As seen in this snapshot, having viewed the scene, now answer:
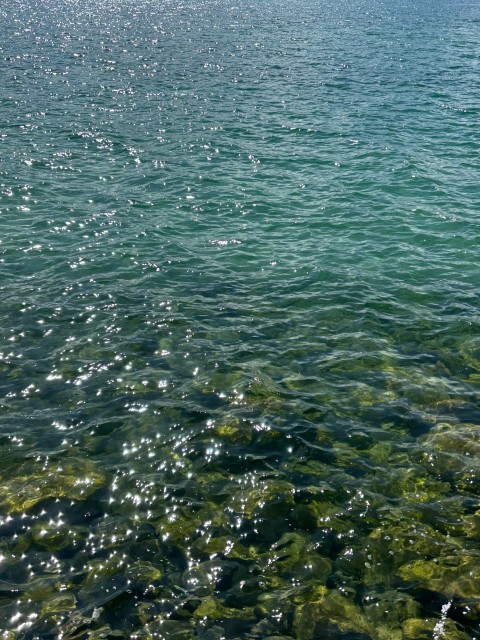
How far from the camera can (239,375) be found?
1833 centimetres

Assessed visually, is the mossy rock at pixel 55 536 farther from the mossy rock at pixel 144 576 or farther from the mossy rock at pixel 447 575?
the mossy rock at pixel 447 575

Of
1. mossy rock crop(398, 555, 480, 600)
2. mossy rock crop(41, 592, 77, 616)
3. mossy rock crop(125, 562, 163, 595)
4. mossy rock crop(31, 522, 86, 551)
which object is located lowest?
mossy rock crop(41, 592, 77, 616)

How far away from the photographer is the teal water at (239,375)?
38.8 feet

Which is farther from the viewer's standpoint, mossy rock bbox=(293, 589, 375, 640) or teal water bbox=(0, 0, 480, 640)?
teal water bbox=(0, 0, 480, 640)

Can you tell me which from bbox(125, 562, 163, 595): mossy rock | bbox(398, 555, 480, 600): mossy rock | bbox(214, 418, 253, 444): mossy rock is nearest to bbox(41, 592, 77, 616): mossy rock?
bbox(125, 562, 163, 595): mossy rock

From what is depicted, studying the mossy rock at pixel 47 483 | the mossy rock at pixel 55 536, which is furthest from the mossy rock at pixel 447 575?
the mossy rock at pixel 47 483

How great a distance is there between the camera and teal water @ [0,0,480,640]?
465 inches

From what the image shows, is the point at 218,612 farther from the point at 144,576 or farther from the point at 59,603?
the point at 59,603

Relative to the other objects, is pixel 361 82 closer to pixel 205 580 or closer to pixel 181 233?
pixel 181 233

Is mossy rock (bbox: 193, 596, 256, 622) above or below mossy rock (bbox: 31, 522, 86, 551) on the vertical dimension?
above

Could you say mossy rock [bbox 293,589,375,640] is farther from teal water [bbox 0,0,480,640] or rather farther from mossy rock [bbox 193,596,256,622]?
mossy rock [bbox 193,596,256,622]

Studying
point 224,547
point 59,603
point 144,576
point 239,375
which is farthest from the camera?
point 239,375

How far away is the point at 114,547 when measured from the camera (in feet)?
41.4

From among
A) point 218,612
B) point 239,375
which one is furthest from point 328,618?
point 239,375
